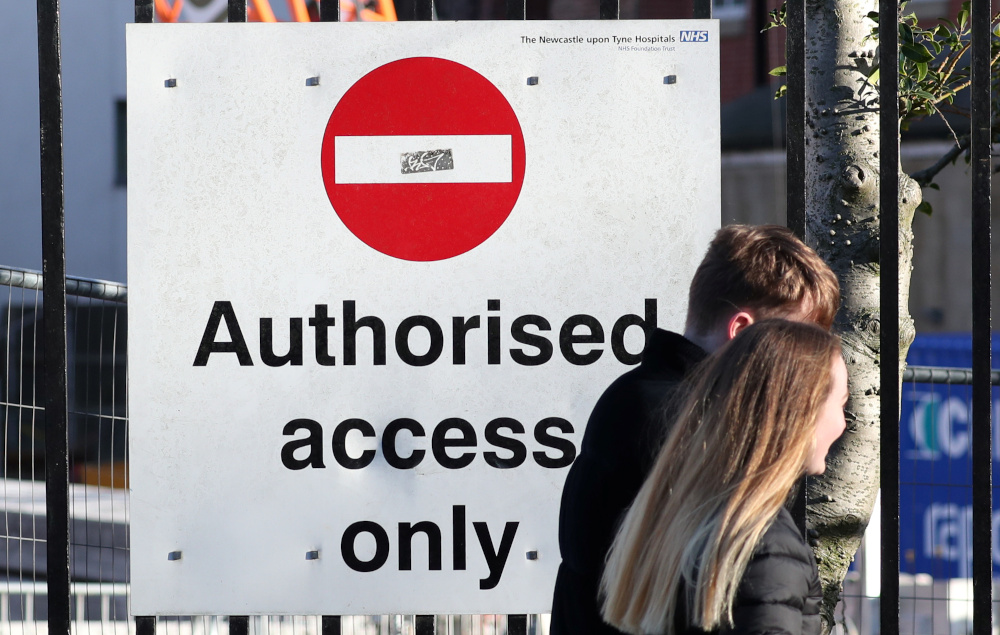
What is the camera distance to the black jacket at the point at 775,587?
1.41m

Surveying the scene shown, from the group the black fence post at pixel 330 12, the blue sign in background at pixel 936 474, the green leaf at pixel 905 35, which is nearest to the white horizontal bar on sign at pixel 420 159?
the black fence post at pixel 330 12

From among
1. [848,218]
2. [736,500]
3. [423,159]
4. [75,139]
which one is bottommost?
[736,500]

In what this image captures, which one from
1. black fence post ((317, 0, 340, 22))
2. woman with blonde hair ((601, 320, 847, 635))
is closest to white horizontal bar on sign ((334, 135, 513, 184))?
black fence post ((317, 0, 340, 22))

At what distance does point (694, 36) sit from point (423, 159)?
0.68 meters

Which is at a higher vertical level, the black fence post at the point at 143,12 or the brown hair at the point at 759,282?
the black fence post at the point at 143,12

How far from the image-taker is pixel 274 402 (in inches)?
90.0

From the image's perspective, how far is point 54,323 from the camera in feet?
7.66

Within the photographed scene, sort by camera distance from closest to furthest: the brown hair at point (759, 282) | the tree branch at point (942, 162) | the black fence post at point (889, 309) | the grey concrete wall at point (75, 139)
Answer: the brown hair at point (759, 282) < the black fence post at point (889, 309) < the tree branch at point (942, 162) < the grey concrete wall at point (75, 139)

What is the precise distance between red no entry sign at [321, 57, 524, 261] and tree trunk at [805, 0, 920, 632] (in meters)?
0.76

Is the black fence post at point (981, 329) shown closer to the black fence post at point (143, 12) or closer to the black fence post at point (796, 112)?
the black fence post at point (796, 112)

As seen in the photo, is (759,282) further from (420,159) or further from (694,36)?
(420,159)

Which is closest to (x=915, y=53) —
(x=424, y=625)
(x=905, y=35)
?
(x=905, y=35)

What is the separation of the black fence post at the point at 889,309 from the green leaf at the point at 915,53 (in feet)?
0.78

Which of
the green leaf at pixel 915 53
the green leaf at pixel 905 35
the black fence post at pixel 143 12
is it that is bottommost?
the green leaf at pixel 915 53
